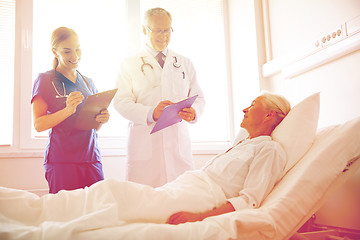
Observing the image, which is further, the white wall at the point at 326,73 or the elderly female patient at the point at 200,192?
the white wall at the point at 326,73

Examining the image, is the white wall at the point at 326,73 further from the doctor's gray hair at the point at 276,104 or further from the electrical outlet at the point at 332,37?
the doctor's gray hair at the point at 276,104

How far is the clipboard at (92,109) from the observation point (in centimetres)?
160

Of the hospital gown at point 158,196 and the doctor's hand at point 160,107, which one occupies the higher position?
the doctor's hand at point 160,107

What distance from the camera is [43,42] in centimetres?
271

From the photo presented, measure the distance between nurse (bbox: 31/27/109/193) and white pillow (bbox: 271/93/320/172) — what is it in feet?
3.16

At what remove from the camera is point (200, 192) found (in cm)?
131

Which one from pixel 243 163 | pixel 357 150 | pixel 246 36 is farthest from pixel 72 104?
pixel 246 36

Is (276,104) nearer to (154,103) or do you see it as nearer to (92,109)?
(154,103)

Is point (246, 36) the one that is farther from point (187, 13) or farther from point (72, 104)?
point (72, 104)

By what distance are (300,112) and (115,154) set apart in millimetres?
1660

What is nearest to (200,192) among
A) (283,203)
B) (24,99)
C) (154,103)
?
(283,203)

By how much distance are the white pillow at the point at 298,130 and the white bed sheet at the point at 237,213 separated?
1.6 inches

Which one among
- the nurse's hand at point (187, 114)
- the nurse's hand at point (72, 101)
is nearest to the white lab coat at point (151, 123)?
the nurse's hand at point (187, 114)

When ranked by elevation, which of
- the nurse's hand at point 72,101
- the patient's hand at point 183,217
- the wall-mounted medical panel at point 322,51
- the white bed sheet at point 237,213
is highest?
the wall-mounted medical panel at point 322,51
